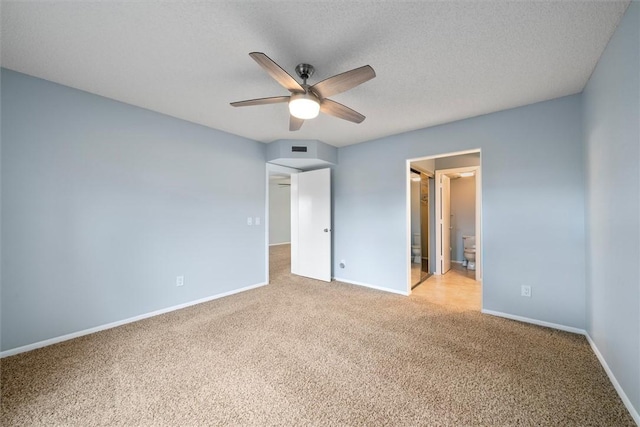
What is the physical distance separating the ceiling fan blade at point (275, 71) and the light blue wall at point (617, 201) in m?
1.96

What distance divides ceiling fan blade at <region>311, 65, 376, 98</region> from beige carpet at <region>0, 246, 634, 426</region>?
2.10 m

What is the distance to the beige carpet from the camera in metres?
1.42

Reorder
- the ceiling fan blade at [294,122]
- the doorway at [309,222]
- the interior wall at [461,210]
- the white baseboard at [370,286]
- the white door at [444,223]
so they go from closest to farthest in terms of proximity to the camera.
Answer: the ceiling fan blade at [294,122] < the white baseboard at [370,286] < the doorway at [309,222] < the white door at [444,223] < the interior wall at [461,210]

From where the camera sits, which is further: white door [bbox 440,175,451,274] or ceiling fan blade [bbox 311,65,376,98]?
white door [bbox 440,175,451,274]

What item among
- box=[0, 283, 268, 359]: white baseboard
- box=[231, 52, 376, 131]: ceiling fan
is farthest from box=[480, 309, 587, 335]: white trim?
A: box=[0, 283, 268, 359]: white baseboard

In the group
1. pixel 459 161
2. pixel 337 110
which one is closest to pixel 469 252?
pixel 459 161

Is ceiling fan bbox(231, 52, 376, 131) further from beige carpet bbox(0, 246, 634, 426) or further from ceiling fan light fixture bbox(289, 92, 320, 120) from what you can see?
beige carpet bbox(0, 246, 634, 426)

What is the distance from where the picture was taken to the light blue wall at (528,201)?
2414mm

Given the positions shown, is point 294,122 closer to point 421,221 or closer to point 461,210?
point 421,221

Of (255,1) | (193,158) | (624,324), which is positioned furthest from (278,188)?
(624,324)

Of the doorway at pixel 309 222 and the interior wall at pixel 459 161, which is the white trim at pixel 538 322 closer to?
the doorway at pixel 309 222

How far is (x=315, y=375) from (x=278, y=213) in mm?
7402

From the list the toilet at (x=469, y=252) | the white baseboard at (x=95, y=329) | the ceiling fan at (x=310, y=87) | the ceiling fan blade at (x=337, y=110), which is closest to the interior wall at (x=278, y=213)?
the white baseboard at (x=95, y=329)

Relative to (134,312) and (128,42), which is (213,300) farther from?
(128,42)
